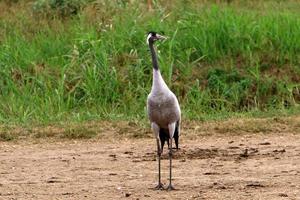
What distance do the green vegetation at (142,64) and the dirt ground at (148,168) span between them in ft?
3.44

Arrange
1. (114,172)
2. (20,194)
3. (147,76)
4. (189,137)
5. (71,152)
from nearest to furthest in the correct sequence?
1. (20,194)
2. (114,172)
3. (71,152)
4. (189,137)
5. (147,76)

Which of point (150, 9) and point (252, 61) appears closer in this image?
point (252, 61)

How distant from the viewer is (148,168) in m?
8.58

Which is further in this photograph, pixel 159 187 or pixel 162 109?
pixel 162 109

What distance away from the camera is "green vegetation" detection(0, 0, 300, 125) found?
11.5m

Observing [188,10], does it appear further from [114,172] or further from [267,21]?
[114,172]

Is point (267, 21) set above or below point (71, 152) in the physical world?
above

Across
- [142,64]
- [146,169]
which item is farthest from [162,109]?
[142,64]

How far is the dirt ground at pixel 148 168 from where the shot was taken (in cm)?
734

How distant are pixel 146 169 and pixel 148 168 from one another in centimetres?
4

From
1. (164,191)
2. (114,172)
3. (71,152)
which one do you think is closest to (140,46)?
(71,152)

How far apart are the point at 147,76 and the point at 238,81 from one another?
1283 millimetres

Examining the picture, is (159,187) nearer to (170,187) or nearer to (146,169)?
(170,187)

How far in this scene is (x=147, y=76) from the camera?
39.7 ft
